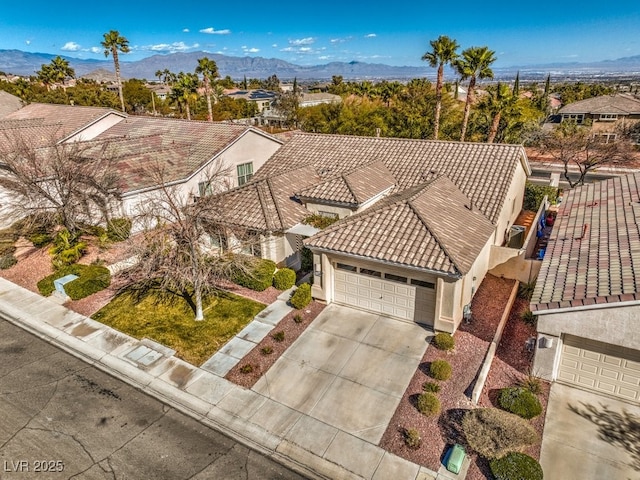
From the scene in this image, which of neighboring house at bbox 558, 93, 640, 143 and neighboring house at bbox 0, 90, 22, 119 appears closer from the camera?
neighboring house at bbox 0, 90, 22, 119

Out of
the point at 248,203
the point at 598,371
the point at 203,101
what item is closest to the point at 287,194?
the point at 248,203

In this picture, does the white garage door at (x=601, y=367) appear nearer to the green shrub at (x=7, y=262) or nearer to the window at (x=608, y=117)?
the green shrub at (x=7, y=262)

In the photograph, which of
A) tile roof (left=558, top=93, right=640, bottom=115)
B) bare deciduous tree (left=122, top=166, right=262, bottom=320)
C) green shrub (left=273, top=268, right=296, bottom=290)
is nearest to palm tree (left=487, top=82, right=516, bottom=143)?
green shrub (left=273, top=268, right=296, bottom=290)

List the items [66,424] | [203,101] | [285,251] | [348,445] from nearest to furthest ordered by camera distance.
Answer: [348,445] → [66,424] → [285,251] → [203,101]

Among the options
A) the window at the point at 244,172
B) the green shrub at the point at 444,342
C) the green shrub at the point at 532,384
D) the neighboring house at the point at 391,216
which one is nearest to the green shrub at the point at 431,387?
the green shrub at the point at 444,342

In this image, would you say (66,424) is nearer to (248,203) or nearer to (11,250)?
(248,203)

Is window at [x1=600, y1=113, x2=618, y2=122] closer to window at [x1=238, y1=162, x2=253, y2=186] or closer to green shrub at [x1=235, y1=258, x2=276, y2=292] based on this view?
window at [x1=238, y1=162, x2=253, y2=186]
